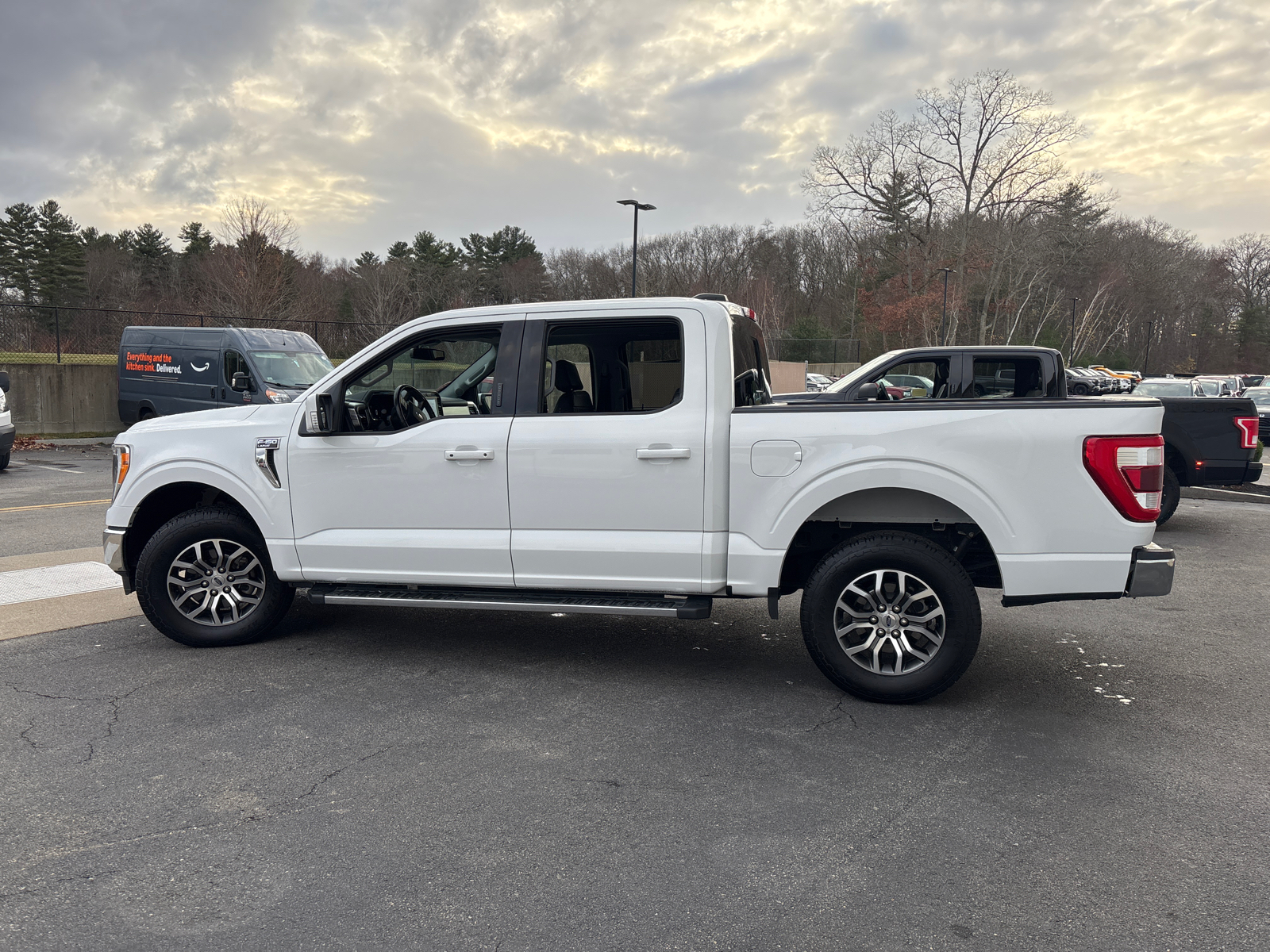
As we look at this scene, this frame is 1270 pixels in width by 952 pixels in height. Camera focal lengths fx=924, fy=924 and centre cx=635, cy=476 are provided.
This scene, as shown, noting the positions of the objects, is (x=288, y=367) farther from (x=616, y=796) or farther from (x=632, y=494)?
(x=616, y=796)

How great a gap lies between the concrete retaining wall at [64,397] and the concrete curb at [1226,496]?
21462mm

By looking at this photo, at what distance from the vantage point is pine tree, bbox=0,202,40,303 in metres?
65.2

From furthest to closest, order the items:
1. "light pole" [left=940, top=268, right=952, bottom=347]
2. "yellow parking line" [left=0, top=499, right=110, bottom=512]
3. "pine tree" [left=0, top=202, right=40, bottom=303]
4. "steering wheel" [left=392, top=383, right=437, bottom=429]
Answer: "pine tree" [left=0, top=202, right=40, bottom=303]
"light pole" [left=940, top=268, right=952, bottom=347]
"yellow parking line" [left=0, top=499, right=110, bottom=512]
"steering wheel" [left=392, top=383, right=437, bottom=429]

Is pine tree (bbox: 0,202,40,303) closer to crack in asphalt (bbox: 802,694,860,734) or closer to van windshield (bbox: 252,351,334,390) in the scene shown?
van windshield (bbox: 252,351,334,390)

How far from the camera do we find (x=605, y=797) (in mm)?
3646

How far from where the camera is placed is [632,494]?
4855 mm

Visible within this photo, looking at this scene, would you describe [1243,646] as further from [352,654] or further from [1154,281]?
[1154,281]

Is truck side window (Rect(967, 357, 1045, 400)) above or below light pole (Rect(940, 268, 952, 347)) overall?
below

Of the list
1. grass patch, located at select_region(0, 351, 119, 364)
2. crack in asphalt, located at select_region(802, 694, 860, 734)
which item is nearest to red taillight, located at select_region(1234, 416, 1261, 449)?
crack in asphalt, located at select_region(802, 694, 860, 734)

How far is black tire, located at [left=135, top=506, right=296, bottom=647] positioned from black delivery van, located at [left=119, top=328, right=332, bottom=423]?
485 inches

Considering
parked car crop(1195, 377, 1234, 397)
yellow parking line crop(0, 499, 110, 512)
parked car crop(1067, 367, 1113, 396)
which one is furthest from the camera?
parked car crop(1067, 367, 1113, 396)

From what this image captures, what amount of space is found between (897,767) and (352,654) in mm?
3230

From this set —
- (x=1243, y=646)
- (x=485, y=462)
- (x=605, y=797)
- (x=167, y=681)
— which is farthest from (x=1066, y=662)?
(x=167, y=681)

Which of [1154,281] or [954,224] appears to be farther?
[1154,281]
